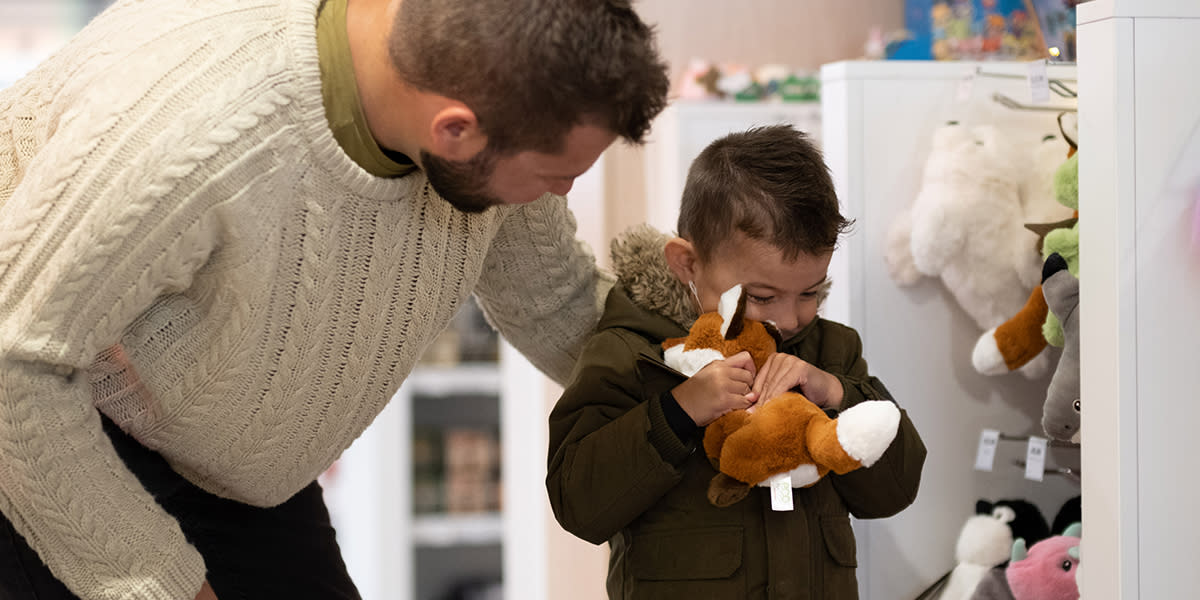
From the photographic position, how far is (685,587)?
127cm

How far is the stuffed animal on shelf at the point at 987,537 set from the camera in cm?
170

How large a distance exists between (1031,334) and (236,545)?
1.10m

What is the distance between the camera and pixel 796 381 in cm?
124

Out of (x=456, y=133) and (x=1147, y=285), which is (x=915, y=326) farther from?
(x=456, y=133)

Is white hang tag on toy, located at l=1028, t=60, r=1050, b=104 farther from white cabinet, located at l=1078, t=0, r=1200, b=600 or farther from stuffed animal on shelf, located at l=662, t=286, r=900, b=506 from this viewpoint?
stuffed animal on shelf, located at l=662, t=286, r=900, b=506

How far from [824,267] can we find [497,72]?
1.53 ft

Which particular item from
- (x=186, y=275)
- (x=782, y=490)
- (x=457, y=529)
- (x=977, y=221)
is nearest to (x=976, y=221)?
(x=977, y=221)

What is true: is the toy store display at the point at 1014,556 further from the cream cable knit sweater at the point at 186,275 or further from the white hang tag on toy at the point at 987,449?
the cream cable knit sweater at the point at 186,275

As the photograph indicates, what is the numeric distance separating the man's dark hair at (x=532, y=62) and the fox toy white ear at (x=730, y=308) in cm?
28

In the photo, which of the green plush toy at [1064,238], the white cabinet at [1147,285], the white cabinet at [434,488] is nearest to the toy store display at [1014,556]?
the green plush toy at [1064,238]

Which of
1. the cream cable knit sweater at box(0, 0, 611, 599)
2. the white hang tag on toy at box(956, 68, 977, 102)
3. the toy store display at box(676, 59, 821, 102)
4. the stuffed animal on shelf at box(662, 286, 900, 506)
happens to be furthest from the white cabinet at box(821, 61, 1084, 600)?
the toy store display at box(676, 59, 821, 102)

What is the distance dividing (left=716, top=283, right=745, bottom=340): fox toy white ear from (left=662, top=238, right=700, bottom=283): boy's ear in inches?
4.0

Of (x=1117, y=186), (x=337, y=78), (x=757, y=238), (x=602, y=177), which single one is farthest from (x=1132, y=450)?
(x=602, y=177)

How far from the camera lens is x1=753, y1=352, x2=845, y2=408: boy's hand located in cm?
123
